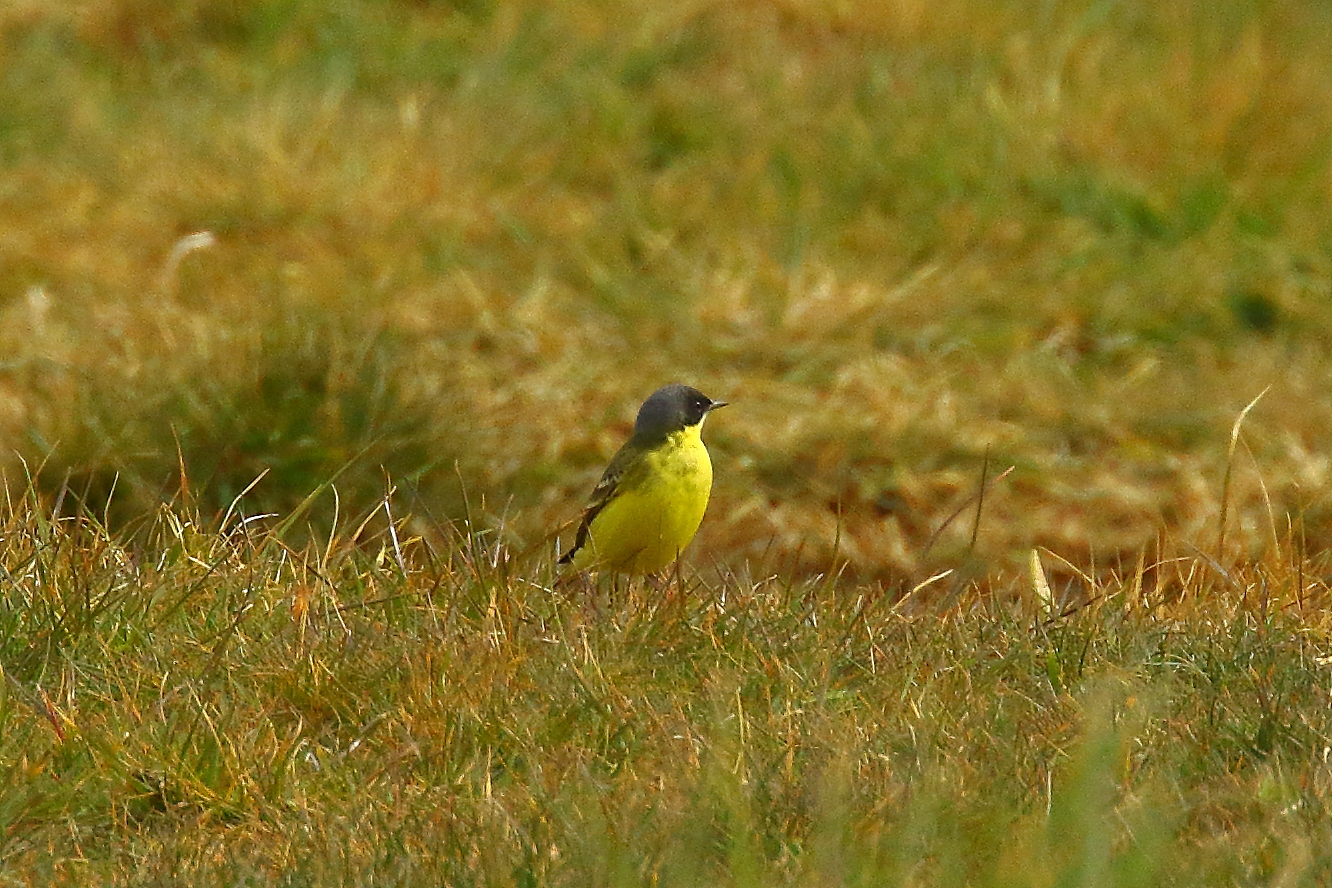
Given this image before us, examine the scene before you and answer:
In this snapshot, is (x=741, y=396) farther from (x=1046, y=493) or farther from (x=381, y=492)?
(x=381, y=492)

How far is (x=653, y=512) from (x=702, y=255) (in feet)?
11.3

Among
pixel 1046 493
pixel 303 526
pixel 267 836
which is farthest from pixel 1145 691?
pixel 1046 493

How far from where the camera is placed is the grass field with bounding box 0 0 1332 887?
3.13m

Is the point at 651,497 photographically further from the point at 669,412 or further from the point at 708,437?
the point at 708,437

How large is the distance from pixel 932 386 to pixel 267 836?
4.50 m

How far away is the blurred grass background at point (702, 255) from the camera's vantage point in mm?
6266

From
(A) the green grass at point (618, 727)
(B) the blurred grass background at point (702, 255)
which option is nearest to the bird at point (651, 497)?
(A) the green grass at point (618, 727)

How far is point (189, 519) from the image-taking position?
14.0ft

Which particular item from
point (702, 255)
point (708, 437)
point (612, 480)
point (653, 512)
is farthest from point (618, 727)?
point (702, 255)

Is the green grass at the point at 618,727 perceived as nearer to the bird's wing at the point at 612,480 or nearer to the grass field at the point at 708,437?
the grass field at the point at 708,437

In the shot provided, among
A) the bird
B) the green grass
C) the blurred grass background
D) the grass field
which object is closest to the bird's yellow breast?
the bird

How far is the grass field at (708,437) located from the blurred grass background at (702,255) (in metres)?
0.02

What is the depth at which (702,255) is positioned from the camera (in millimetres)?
8102

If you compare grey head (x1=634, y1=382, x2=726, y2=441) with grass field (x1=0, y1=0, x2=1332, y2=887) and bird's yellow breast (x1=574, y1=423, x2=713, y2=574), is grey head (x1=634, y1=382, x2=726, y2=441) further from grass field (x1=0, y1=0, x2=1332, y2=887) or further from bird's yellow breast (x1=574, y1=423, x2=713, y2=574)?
grass field (x1=0, y1=0, x2=1332, y2=887)
